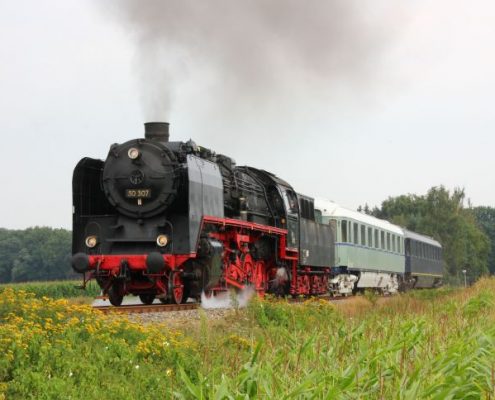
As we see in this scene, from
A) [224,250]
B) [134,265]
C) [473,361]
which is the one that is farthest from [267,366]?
[224,250]

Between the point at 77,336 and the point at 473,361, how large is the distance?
192 inches

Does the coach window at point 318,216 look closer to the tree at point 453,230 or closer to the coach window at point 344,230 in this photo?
the coach window at point 344,230

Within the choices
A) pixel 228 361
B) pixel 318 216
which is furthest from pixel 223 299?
pixel 228 361

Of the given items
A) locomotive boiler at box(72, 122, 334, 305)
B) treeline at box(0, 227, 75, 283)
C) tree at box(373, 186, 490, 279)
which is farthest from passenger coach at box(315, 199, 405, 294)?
treeline at box(0, 227, 75, 283)

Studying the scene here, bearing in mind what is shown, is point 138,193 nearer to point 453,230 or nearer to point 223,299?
point 223,299

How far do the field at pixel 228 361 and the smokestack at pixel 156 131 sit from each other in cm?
824

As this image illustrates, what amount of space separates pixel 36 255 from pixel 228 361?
8724 centimetres

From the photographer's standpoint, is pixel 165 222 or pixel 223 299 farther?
pixel 223 299

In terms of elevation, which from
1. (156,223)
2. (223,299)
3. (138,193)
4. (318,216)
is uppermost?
(318,216)

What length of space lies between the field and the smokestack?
27.0 ft

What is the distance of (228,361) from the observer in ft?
30.1

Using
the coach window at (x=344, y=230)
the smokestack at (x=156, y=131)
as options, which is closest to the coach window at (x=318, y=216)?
the coach window at (x=344, y=230)

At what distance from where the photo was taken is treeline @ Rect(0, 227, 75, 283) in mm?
89312

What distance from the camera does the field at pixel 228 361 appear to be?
671 centimetres
